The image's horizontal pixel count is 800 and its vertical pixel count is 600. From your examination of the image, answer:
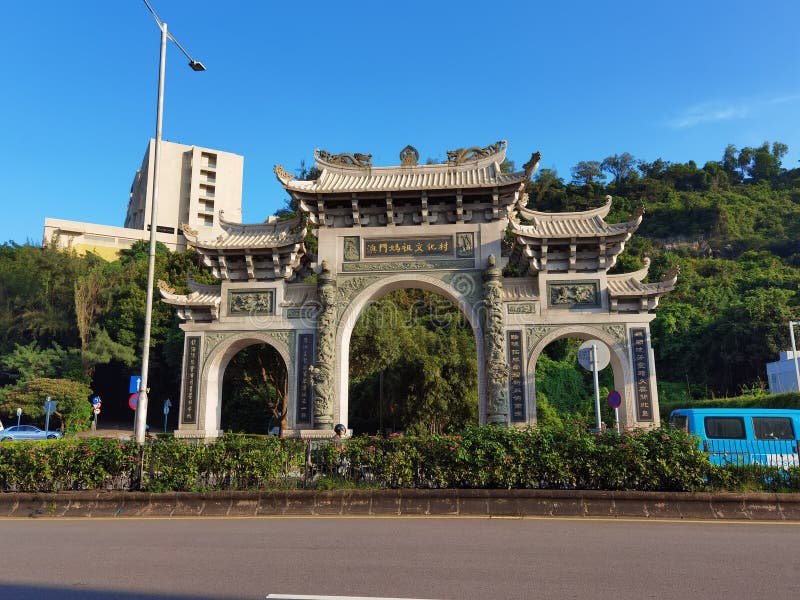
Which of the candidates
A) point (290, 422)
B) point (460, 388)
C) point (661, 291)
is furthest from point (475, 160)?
point (460, 388)

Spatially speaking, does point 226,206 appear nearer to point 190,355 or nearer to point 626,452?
point 190,355

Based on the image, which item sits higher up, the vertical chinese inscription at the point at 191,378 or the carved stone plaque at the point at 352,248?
the carved stone plaque at the point at 352,248

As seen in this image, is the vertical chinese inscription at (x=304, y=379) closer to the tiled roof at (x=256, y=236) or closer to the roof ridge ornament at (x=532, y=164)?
the tiled roof at (x=256, y=236)

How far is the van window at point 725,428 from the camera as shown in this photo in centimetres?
1213

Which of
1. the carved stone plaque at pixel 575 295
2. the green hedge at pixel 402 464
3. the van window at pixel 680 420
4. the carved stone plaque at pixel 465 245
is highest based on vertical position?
the carved stone plaque at pixel 465 245

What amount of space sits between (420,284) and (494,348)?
98.9 inches

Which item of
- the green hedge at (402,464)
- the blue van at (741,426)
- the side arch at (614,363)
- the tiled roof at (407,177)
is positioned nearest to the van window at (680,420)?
the blue van at (741,426)

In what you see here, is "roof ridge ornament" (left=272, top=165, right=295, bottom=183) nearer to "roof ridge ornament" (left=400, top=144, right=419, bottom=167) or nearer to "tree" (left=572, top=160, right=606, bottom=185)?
"roof ridge ornament" (left=400, top=144, right=419, bottom=167)

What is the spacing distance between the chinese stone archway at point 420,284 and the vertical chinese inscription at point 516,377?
0.08 feet

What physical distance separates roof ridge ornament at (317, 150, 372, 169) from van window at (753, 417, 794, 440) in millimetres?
10799

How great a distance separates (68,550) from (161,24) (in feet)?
35.2

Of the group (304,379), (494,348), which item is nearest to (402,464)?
(494,348)

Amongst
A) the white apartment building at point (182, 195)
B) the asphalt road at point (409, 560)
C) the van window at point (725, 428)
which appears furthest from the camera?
the white apartment building at point (182, 195)

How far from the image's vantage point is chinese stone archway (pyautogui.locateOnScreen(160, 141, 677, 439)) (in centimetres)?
1355
